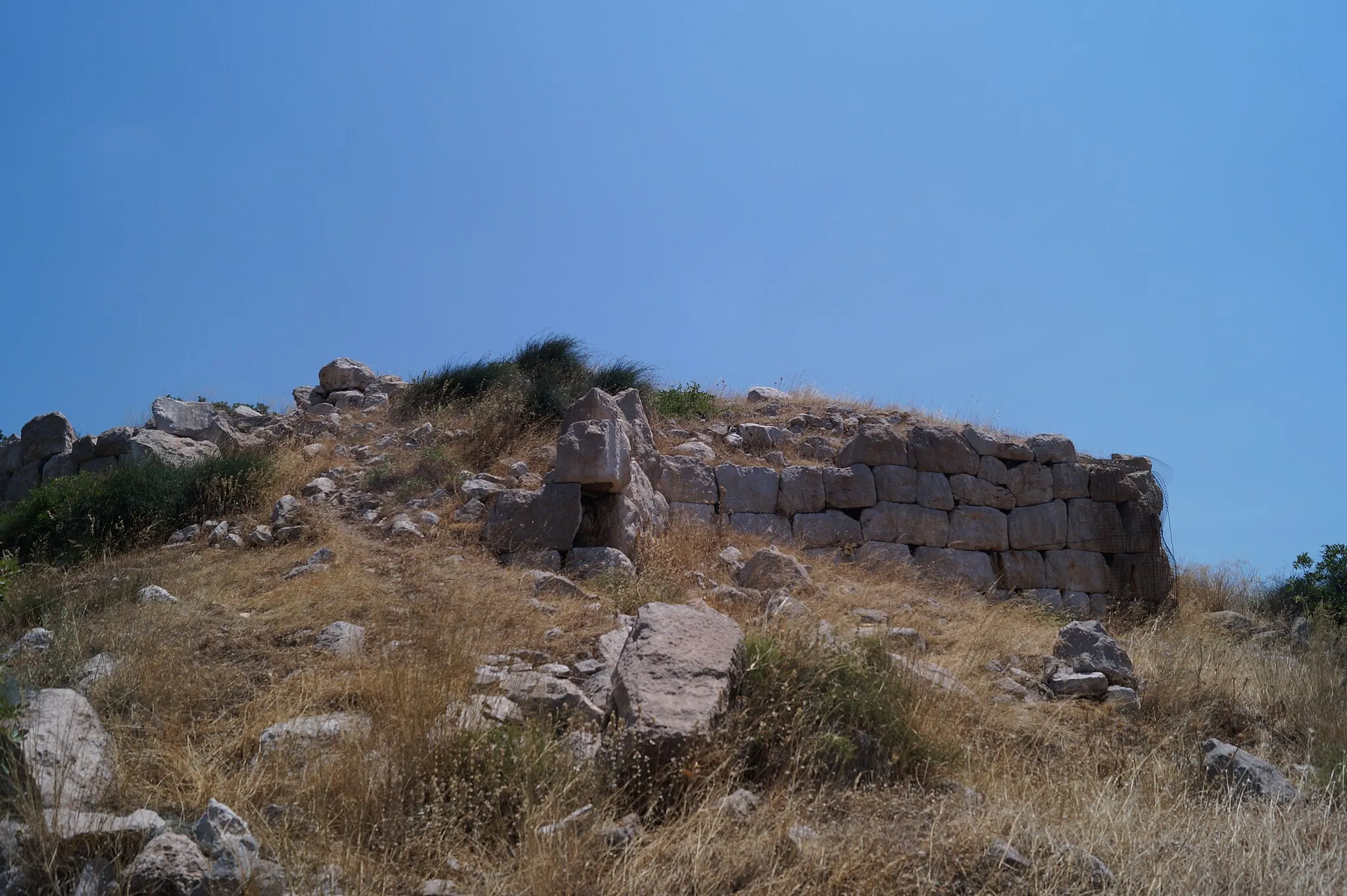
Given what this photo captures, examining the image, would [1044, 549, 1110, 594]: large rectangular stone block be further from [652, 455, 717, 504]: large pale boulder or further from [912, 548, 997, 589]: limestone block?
[652, 455, 717, 504]: large pale boulder

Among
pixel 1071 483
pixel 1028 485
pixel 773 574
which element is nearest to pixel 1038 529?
pixel 1028 485

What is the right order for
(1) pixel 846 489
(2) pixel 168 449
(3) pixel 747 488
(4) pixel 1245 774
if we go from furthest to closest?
1. (1) pixel 846 489
2. (3) pixel 747 488
3. (2) pixel 168 449
4. (4) pixel 1245 774

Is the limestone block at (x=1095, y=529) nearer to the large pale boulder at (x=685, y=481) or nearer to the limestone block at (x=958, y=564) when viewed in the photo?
the limestone block at (x=958, y=564)

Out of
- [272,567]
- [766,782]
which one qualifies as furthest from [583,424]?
[766,782]

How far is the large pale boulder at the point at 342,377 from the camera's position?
1382cm

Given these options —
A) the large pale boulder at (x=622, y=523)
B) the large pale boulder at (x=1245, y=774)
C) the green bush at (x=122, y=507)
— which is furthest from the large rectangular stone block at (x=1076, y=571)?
the green bush at (x=122, y=507)

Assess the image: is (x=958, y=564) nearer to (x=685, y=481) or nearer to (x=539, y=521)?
(x=685, y=481)

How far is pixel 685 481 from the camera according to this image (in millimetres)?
10414

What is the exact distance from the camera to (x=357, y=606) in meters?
6.72

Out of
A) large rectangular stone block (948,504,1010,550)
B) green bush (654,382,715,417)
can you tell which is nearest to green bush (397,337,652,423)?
green bush (654,382,715,417)

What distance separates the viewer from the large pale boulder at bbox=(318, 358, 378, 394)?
1382cm

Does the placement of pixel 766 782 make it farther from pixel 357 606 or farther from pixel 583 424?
pixel 583 424

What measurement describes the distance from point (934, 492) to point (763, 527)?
234 cm

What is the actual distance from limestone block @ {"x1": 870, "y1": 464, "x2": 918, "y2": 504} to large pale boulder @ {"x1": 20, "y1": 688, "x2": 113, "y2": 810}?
8.72m
